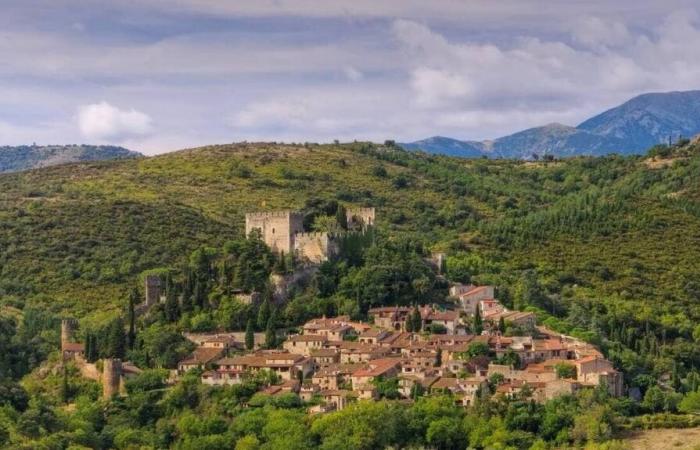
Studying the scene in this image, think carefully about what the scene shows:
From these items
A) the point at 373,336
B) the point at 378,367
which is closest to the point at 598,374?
the point at 378,367

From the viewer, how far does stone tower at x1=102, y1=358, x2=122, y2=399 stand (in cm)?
6309

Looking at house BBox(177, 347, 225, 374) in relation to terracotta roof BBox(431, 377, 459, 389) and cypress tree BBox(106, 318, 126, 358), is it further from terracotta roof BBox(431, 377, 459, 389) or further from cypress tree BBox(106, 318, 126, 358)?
terracotta roof BBox(431, 377, 459, 389)

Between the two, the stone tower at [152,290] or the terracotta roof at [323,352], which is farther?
the stone tower at [152,290]

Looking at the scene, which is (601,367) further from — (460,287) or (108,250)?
(108,250)

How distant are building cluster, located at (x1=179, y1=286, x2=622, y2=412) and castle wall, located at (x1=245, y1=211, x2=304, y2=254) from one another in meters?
8.26

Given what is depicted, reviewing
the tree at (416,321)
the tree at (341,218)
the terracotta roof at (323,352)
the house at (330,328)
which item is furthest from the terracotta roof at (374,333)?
the tree at (341,218)

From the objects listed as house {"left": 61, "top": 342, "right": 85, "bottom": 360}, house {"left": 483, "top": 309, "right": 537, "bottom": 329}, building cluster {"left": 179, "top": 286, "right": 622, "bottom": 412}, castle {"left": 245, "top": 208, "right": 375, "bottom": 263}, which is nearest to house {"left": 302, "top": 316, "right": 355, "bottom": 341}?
building cluster {"left": 179, "top": 286, "right": 622, "bottom": 412}

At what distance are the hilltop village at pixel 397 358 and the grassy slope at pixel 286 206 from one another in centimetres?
1850

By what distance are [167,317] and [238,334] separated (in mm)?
4618

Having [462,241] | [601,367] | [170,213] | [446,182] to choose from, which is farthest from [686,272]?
[446,182]

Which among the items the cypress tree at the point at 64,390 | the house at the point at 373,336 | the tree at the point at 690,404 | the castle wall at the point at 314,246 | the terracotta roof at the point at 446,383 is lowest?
the tree at the point at 690,404

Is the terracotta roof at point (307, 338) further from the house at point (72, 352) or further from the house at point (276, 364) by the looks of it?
the house at point (72, 352)

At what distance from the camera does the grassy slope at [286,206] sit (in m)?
93.2

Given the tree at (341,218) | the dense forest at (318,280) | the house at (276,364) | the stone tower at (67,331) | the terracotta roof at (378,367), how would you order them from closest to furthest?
the dense forest at (318,280)
the terracotta roof at (378,367)
the house at (276,364)
the stone tower at (67,331)
the tree at (341,218)
